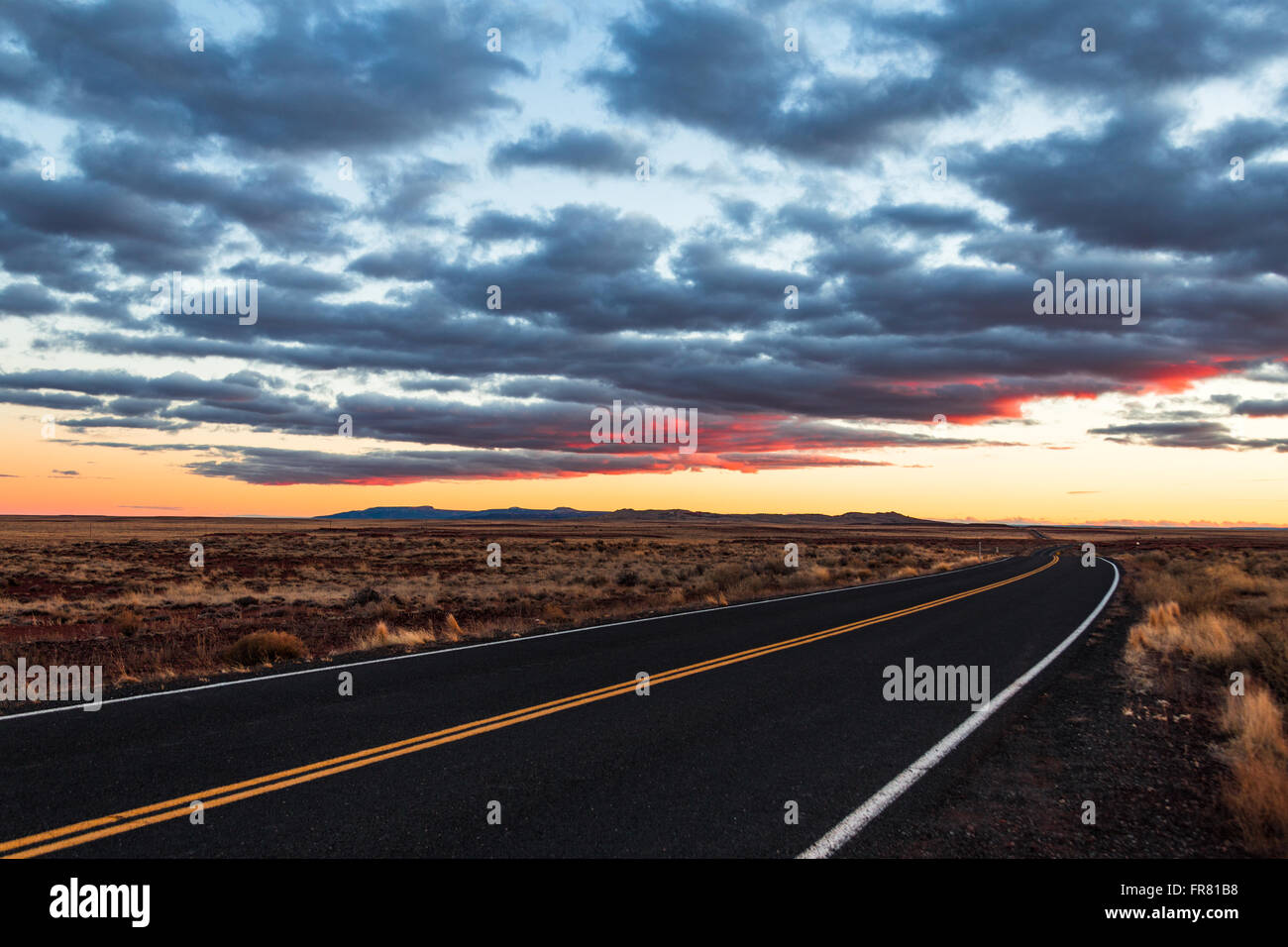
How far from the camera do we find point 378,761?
604 centimetres

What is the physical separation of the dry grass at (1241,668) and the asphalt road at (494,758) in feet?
6.75

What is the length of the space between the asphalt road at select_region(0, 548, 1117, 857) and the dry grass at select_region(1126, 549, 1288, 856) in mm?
2056

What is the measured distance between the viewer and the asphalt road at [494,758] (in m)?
4.66

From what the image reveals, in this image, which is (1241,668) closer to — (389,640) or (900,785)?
(900,785)

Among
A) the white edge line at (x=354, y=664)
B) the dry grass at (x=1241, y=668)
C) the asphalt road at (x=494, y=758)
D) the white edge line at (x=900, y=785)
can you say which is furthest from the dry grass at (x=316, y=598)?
the dry grass at (x=1241, y=668)

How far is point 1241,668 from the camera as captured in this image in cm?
1028

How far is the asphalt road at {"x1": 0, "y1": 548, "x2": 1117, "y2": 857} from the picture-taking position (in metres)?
4.66

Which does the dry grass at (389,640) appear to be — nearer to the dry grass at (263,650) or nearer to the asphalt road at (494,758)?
the dry grass at (263,650)

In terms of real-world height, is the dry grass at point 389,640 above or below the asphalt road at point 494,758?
below
